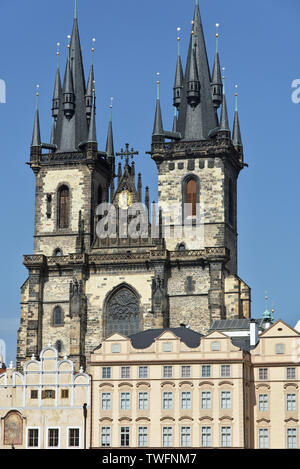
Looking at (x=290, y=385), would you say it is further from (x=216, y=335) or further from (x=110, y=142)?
(x=110, y=142)

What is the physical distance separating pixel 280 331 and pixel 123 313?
1792 cm

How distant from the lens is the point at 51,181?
106m

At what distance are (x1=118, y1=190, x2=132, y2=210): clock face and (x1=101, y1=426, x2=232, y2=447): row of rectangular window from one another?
22999 mm

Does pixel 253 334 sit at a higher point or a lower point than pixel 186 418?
higher

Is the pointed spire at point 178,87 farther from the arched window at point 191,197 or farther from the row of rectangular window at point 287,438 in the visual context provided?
the row of rectangular window at point 287,438

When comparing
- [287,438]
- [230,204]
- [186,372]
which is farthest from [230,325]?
[287,438]

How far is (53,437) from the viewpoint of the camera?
86.9 metres

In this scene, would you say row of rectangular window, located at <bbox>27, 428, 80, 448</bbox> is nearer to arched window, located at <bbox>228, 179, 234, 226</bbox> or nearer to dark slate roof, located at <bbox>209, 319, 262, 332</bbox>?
dark slate roof, located at <bbox>209, 319, 262, 332</bbox>

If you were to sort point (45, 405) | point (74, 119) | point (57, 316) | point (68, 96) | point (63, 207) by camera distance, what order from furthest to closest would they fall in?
point (74, 119) → point (68, 96) → point (63, 207) → point (57, 316) → point (45, 405)

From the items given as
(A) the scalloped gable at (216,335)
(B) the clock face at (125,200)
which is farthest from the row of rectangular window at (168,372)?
Answer: (B) the clock face at (125,200)

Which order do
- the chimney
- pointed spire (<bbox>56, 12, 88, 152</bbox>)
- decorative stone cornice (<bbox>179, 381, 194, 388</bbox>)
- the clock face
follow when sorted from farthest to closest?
pointed spire (<bbox>56, 12, 88, 152</bbox>), the clock face, the chimney, decorative stone cornice (<bbox>179, 381, 194, 388</bbox>)

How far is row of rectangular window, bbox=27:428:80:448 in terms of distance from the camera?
8619 centimetres

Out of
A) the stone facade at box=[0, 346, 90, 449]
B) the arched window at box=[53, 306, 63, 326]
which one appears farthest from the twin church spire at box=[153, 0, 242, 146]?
the stone facade at box=[0, 346, 90, 449]
